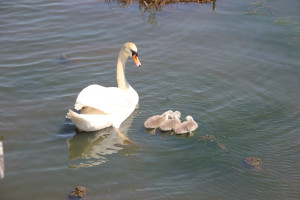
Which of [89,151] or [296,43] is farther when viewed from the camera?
[296,43]

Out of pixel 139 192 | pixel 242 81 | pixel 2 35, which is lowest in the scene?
pixel 139 192

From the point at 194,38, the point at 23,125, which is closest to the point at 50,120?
the point at 23,125

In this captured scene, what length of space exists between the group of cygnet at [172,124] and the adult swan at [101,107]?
1.92 ft

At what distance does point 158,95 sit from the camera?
9.20 m

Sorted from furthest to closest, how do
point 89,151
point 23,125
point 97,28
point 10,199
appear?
point 97,28 → point 23,125 → point 89,151 → point 10,199

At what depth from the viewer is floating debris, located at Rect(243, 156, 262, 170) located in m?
7.00

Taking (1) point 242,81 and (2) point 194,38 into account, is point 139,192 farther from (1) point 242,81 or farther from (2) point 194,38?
(2) point 194,38

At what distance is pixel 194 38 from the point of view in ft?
38.1

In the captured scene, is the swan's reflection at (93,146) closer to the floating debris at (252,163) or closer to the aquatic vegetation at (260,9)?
the floating debris at (252,163)

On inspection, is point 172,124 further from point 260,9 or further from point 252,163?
point 260,9

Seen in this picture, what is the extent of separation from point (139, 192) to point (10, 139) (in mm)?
2566

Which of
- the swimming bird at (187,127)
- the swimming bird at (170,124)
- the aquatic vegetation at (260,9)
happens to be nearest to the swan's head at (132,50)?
the swimming bird at (170,124)

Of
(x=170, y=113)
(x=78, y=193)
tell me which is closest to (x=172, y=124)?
(x=170, y=113)

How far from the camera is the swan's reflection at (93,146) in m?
7.25
